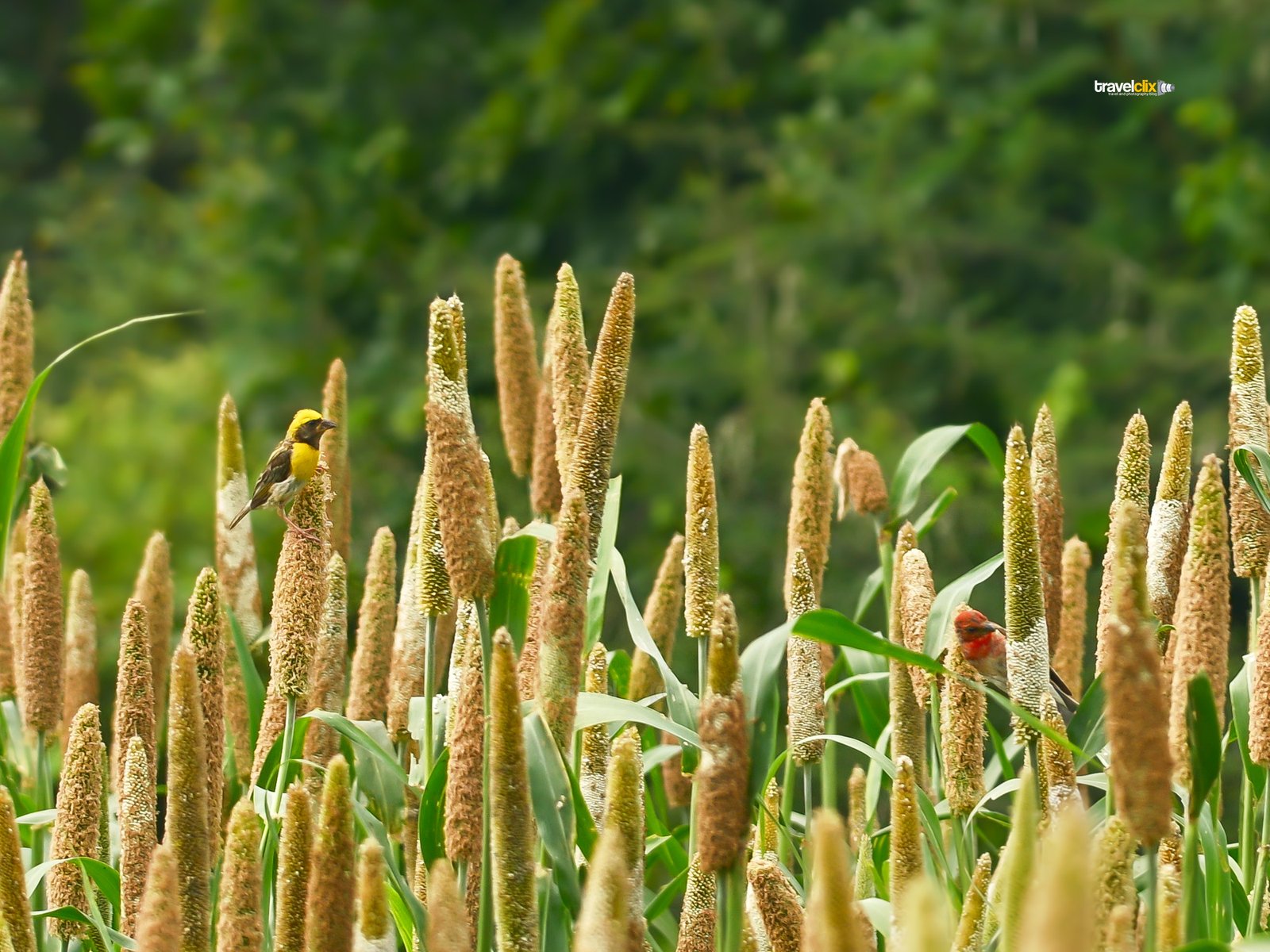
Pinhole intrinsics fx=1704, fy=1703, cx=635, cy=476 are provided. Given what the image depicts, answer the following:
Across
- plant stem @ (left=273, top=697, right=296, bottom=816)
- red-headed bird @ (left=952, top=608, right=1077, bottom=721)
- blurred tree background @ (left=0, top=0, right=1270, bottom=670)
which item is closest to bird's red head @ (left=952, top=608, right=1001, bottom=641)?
red-headed bird @ (left=952, top=608, right=1077, bottom=721)

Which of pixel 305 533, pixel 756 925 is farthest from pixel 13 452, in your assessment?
pixel 756 925

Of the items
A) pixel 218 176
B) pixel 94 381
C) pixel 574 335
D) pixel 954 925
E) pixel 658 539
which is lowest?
pixel 954 925

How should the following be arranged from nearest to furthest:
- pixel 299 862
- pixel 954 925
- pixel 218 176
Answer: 1. pixel 299 862
2. pixel 954 925
3. pixel 218 176

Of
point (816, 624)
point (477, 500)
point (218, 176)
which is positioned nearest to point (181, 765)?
point (477, 500)

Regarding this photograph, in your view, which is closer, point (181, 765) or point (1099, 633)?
point (181, 765)

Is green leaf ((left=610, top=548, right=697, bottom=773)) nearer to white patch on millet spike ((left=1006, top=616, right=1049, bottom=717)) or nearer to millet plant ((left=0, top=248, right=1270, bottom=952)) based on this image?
millet plant ((left=0, top=248, right=1270, bottom=952))

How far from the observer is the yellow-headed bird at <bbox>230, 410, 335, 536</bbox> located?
1562 mm

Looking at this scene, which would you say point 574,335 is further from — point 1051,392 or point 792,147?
point 792,147

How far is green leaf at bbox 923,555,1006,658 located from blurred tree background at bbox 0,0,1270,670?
4840mm

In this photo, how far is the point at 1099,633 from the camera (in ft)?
4.12

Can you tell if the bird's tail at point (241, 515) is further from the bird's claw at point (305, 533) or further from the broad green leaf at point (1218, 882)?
the broad green leaf at point (1218, 882)

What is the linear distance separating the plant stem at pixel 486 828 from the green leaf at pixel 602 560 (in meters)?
0.18

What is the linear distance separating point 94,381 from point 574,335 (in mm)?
8792

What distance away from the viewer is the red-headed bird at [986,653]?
1.48 m
